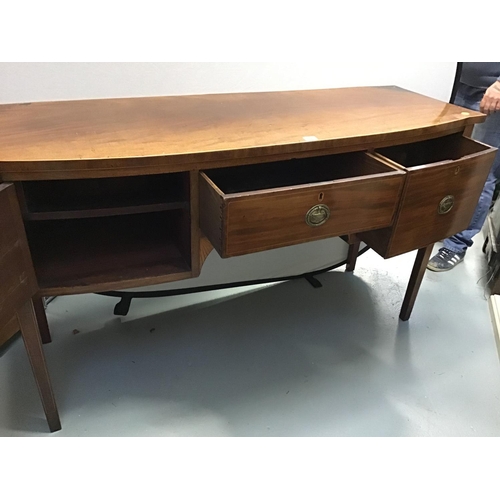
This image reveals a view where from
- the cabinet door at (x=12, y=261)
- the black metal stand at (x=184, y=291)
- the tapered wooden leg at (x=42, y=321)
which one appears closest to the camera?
the cabinet door at (x=12, y=261)

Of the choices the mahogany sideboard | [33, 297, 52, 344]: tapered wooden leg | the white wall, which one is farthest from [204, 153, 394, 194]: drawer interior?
[33, 297, 52, 344]: tapered wooden leg

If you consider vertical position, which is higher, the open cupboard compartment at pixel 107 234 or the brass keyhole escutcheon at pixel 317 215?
the brass keyhole escutcheon at pixel 317 215

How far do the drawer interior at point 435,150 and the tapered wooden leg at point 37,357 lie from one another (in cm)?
87

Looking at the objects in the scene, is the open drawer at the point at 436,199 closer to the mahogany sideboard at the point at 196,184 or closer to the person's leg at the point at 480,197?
the mahogany sideboard at the point at 196,184

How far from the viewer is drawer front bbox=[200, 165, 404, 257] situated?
2.46 feet

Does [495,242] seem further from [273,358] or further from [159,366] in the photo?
[159,366]

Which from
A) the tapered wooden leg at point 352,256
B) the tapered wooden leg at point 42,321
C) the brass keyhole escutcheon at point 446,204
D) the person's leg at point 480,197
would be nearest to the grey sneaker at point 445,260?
the person's leg at point 480,197

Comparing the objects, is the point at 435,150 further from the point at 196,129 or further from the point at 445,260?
the point at 196,129

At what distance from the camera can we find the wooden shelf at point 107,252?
0.87 meters

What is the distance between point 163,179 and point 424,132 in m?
0.57

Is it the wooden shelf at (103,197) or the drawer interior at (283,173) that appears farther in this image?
the drawer interior at (283,173)

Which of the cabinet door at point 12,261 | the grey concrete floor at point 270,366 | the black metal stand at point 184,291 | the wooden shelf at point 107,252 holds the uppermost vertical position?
the cabinet door at point 12,261

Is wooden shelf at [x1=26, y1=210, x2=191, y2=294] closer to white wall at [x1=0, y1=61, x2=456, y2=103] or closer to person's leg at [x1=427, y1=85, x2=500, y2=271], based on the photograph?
white wall at [x1=0, y1=61, x2=456, y2=103]

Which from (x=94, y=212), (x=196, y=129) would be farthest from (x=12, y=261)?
(x=196, y=129)
